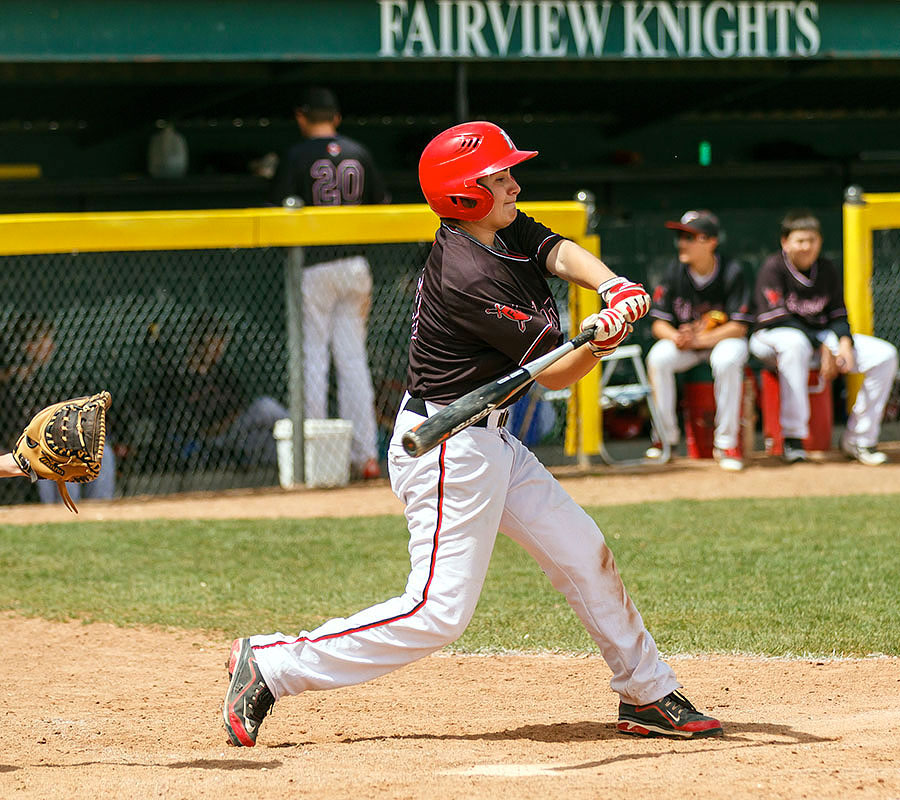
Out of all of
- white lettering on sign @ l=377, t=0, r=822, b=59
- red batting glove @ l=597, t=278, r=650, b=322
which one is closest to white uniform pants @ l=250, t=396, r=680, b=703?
red batting glove @ l=597, t=278, r=650, b=322

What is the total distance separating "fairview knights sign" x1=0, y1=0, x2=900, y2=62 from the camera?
845 centimetres

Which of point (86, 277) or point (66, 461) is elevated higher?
point (86, 277)

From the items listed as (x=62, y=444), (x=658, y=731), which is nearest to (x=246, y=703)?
(x=62, y=444)

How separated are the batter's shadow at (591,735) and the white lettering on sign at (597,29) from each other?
5.91 meters

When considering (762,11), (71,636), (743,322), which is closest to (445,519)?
(71,636)

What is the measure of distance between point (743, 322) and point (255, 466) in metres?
3.12

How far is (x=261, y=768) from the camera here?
348cm

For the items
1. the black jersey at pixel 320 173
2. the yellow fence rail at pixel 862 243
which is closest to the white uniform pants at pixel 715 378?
the yellow fence rail at pixel 862 243

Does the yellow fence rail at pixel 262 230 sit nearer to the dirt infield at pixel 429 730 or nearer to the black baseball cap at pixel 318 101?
the black baseball cap at pixel 318 101

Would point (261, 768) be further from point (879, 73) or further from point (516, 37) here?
point (879, 73)

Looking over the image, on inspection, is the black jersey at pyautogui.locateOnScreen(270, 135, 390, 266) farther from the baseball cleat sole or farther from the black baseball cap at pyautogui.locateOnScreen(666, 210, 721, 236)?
the baseball cleat sole

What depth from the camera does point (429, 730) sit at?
12.8 ft

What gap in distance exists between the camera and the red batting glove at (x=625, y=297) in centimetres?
343

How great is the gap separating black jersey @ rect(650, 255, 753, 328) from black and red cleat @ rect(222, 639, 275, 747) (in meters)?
5.59
